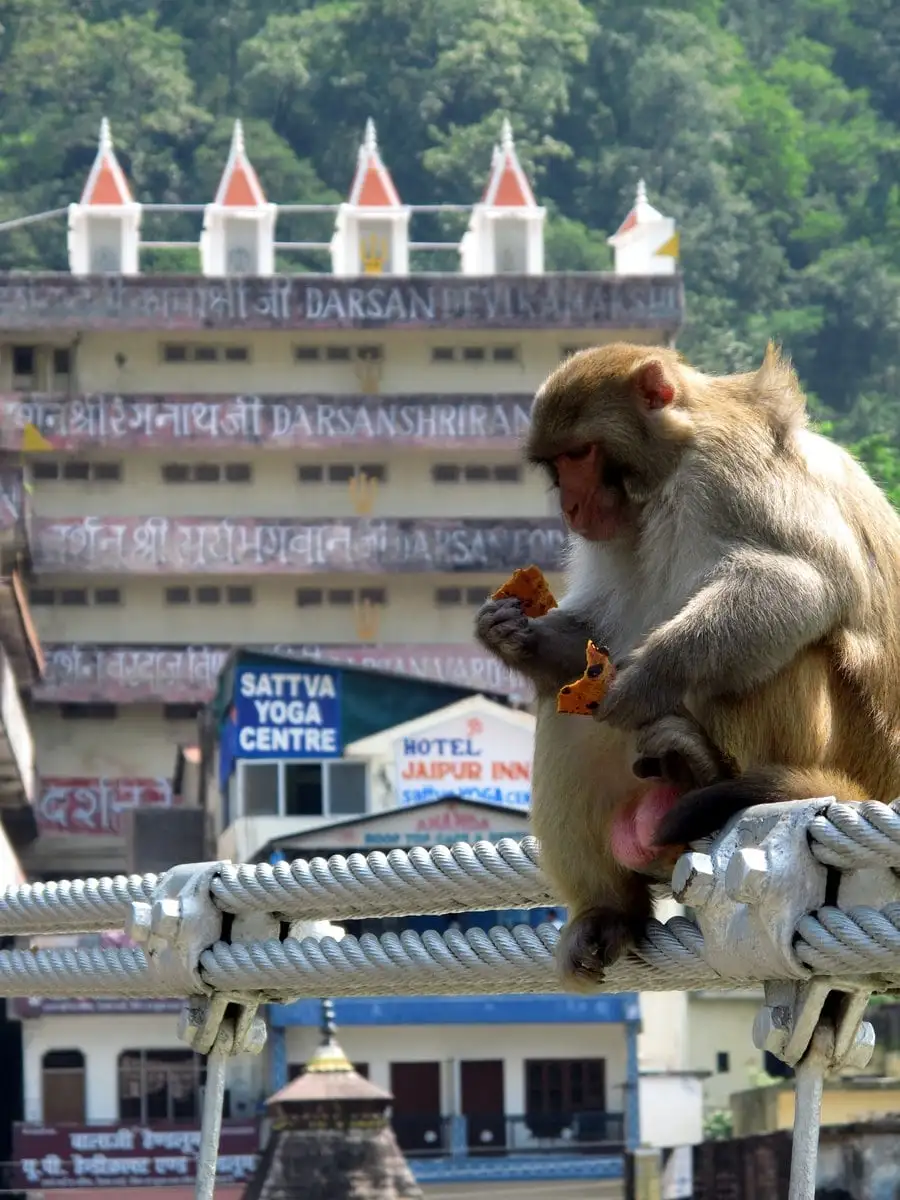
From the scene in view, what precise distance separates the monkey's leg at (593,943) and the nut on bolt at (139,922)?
1047mm

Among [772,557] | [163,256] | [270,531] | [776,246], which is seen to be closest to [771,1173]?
[772,557]

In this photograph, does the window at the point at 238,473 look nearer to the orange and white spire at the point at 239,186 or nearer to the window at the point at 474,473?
the window at the point at 474,473

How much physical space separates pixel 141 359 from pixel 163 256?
36.7 meters

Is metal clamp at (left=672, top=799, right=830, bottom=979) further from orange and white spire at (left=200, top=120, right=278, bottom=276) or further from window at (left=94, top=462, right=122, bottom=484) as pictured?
orange and white spire at (left=200, top=120, right=278, bottom=276)

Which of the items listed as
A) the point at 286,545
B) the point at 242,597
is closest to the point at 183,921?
the point at 286,545

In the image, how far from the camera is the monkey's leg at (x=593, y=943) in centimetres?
709

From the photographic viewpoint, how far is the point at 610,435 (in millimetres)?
7637

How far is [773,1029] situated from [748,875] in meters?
0.31

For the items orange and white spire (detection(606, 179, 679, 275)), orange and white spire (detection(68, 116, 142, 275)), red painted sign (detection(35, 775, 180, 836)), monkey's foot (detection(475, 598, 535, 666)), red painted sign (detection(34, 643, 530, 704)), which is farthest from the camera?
orange and white spire (detection(606, 179, 679, 275))

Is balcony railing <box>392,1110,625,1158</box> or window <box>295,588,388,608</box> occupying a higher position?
window <box>295,588,388,608</box>

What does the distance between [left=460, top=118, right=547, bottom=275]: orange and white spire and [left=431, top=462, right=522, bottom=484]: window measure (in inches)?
209

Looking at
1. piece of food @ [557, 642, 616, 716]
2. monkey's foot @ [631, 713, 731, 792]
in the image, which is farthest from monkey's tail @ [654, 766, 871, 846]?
piece of food @ [557, 642, 616, 716]

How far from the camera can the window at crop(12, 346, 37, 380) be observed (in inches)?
2773

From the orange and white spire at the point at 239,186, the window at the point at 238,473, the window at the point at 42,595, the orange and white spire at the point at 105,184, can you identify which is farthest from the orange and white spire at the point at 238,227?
the window at the point at 42,595
